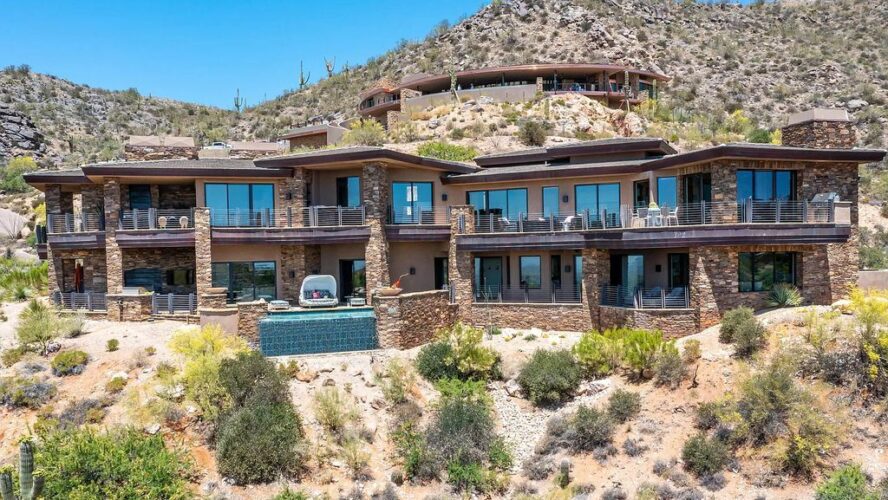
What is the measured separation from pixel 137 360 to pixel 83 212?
11650 mm

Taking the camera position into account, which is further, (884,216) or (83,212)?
(884,216)

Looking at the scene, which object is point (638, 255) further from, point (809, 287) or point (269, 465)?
point (269, 465)

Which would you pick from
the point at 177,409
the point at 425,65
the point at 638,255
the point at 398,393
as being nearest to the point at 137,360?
the point at 177,409

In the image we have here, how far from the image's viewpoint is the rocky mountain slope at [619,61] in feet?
220

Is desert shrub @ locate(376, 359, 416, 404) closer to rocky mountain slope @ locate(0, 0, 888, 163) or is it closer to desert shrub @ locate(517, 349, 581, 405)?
desert shrub @ locate(517, 349, 581, 405)

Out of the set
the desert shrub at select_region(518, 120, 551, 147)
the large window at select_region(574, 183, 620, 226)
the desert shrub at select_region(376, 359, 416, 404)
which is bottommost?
the desert shrub at select_region(376, 359, 416, 404)

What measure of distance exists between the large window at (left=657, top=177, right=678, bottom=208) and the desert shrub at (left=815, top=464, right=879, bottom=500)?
13181mm

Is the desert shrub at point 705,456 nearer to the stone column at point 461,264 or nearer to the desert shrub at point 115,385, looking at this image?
the stone column at point 461,264

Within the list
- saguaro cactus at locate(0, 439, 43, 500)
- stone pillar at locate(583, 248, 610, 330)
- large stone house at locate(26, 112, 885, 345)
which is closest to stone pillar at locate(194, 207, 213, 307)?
large stone house at locate(26, 112, 885, 345)

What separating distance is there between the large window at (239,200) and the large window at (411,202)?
588 centimetres

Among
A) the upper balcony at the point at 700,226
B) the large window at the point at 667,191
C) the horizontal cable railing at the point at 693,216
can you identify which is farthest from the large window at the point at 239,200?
the large window at the point at 667,191

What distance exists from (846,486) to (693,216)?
1206 centimetres

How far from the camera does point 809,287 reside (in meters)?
25.8

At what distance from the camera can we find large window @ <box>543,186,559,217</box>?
3055 centimetres
